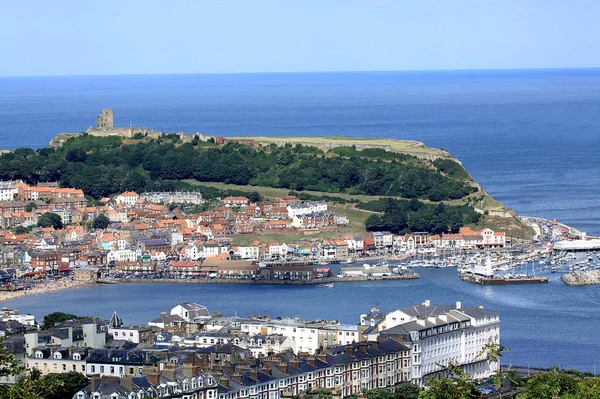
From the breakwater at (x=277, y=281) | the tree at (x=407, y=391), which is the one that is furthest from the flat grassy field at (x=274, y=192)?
the tree at (x=407, y=391)

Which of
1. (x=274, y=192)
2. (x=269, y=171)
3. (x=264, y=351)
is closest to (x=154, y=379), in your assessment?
(x=264, y=351)

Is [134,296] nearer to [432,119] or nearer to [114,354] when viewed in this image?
[114,354]

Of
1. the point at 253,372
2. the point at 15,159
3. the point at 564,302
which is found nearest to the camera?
the point at 253,372

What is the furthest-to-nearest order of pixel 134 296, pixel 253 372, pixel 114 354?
1. pixel 134 296
2. pixel 114 354
3. pixel 253 372

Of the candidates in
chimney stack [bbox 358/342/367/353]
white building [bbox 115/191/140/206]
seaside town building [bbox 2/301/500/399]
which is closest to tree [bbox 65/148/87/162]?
white building [bbox 115/191/140/206]

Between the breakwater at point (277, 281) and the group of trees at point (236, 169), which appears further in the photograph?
the group of trees at point (236, 169)

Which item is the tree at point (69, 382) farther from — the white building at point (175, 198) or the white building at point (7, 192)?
the white building at point (7, 192)

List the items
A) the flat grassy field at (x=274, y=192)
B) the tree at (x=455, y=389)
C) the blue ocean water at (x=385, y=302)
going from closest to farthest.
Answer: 1. the tree at (x=455, y=389)
2. the blue ocean water at (x=385, y=302)
3. the flat grassy field at (x=274, y=192)

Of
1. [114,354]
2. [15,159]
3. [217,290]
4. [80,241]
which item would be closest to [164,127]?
[15,159]
